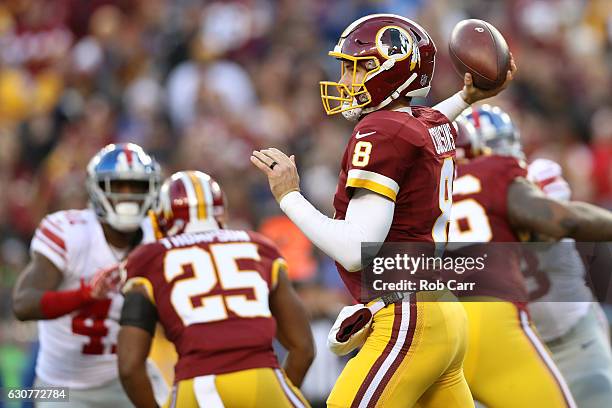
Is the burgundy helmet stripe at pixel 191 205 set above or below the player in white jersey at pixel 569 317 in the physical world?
above

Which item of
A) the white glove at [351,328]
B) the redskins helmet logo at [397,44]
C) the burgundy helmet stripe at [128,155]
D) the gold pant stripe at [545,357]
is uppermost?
the redskins helmet logo at [397,44]

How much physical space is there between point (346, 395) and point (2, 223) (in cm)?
787

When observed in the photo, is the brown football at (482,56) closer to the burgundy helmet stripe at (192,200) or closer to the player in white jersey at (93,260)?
the burgundy helmet stripe at (192,200)

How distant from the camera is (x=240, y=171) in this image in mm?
10461

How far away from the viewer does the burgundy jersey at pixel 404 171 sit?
412 cm

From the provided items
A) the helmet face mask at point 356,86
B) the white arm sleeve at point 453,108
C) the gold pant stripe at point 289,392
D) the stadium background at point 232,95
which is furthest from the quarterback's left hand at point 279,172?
the stadium background at point 232,95

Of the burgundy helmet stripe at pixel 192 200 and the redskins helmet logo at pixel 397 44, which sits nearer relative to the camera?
the redskins helmet logo at pixel 397 44

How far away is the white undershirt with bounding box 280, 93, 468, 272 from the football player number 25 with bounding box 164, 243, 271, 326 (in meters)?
0.99

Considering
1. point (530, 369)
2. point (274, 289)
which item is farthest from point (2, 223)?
point (530, 369)

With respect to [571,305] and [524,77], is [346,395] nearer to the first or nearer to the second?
[571,305]

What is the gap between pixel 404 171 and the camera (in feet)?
13.7

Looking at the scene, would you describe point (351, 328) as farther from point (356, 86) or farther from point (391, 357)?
point (356, 86)

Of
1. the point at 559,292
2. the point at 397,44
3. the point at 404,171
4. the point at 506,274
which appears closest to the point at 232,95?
the point at 559,292

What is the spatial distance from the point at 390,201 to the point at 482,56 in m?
0.95
